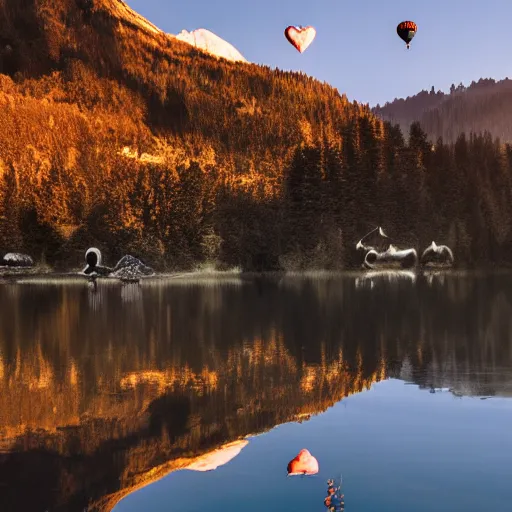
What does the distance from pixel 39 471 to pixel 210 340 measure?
51.5 ft

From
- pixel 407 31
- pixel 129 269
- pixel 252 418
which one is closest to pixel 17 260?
pixel 129 269

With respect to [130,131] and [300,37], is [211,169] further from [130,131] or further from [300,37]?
[300,37]

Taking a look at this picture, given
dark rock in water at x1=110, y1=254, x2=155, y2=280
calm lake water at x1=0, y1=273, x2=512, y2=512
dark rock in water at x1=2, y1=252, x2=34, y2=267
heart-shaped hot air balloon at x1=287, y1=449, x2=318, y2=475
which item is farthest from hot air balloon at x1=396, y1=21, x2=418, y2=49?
heart-shaped hot air balloon at x1=287, y1=449, x2=318, y2=475

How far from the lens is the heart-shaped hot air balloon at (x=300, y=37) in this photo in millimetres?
72000

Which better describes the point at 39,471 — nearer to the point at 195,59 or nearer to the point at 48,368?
the point at 48,368

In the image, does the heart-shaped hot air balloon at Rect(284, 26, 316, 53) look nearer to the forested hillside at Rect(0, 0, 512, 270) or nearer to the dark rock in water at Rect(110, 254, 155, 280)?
the dark rock in water at Rect(110, 254, 155, 280)

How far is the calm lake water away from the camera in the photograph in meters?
10.5

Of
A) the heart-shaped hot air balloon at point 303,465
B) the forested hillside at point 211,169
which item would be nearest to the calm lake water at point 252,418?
the heart-shaped hot air balloon at point 303,465

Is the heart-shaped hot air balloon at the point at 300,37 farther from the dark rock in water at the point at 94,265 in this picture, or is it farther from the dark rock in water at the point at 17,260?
the dark rock in water at the point at 17,260

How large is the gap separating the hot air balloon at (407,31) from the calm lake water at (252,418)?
165 ft

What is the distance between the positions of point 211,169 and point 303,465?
128m

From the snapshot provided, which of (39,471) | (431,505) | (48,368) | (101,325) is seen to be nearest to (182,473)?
(39,471)

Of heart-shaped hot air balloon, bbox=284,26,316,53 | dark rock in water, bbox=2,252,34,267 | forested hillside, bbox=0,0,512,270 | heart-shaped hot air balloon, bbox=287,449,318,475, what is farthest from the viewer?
forested hillside, bbox=0,0,512,270

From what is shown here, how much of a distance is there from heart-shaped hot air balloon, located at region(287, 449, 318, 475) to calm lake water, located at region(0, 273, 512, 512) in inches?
6.5
